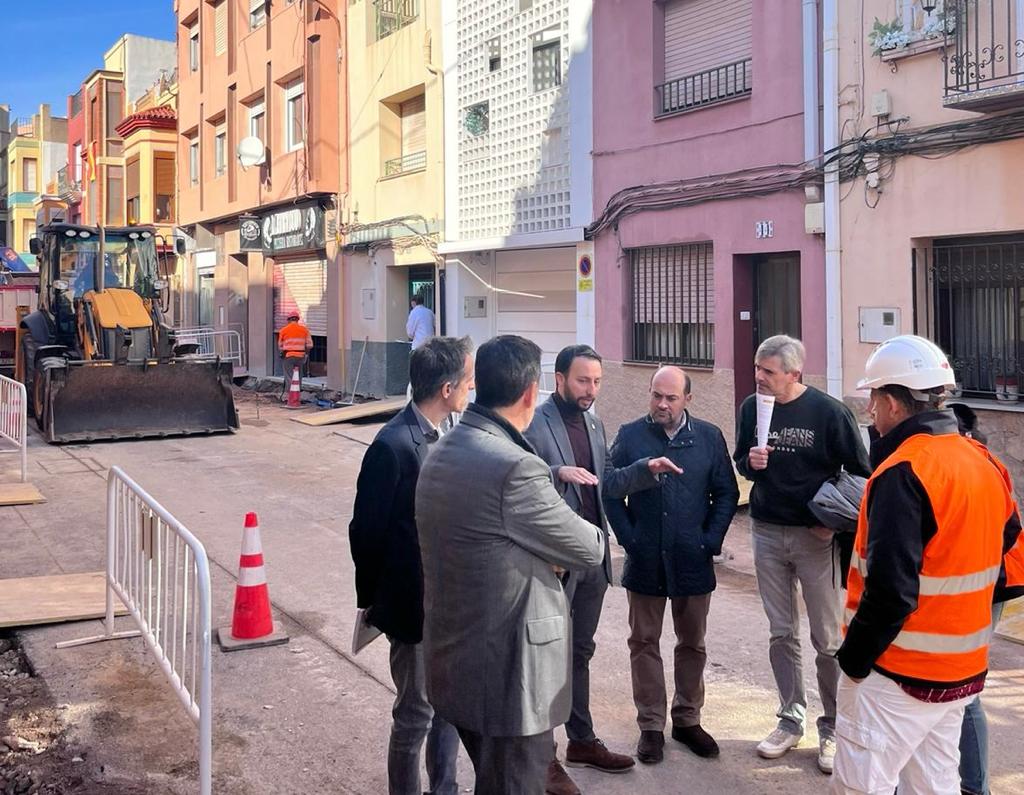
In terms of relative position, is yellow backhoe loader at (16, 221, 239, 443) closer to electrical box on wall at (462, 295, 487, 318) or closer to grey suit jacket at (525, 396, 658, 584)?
electrical box on wall at (462, 295, 487, 318)

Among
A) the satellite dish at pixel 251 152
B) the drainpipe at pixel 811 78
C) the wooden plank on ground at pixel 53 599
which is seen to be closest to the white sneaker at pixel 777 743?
the wooden plank on ground at pixel 53 599

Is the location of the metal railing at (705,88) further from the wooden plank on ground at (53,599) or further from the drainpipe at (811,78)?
the wooden plank on ground at (53,599)

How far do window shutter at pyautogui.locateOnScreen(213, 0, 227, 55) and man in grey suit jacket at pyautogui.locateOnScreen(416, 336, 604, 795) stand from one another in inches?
979

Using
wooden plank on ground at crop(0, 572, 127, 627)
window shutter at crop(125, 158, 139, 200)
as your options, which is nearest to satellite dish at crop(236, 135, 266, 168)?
window shutter at crop(125, 158, 139, 200)

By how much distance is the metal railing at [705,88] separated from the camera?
11352 millimetres

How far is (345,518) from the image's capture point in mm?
9547

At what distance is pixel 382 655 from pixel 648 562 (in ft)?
6.36

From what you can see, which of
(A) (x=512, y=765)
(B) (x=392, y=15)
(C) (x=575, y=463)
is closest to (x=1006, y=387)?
(C) (x=575, y=463)

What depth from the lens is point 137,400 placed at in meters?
14.2

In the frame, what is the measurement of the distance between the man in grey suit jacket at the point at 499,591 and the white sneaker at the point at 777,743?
163 cm

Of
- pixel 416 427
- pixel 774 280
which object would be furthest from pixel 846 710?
pixel 774 280

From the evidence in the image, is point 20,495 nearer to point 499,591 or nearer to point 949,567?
point 499,591

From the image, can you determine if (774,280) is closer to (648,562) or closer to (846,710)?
(648,562)

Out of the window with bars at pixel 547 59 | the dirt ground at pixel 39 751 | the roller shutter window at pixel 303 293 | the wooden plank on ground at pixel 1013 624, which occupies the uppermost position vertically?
the window with bars at pixel 547 59
